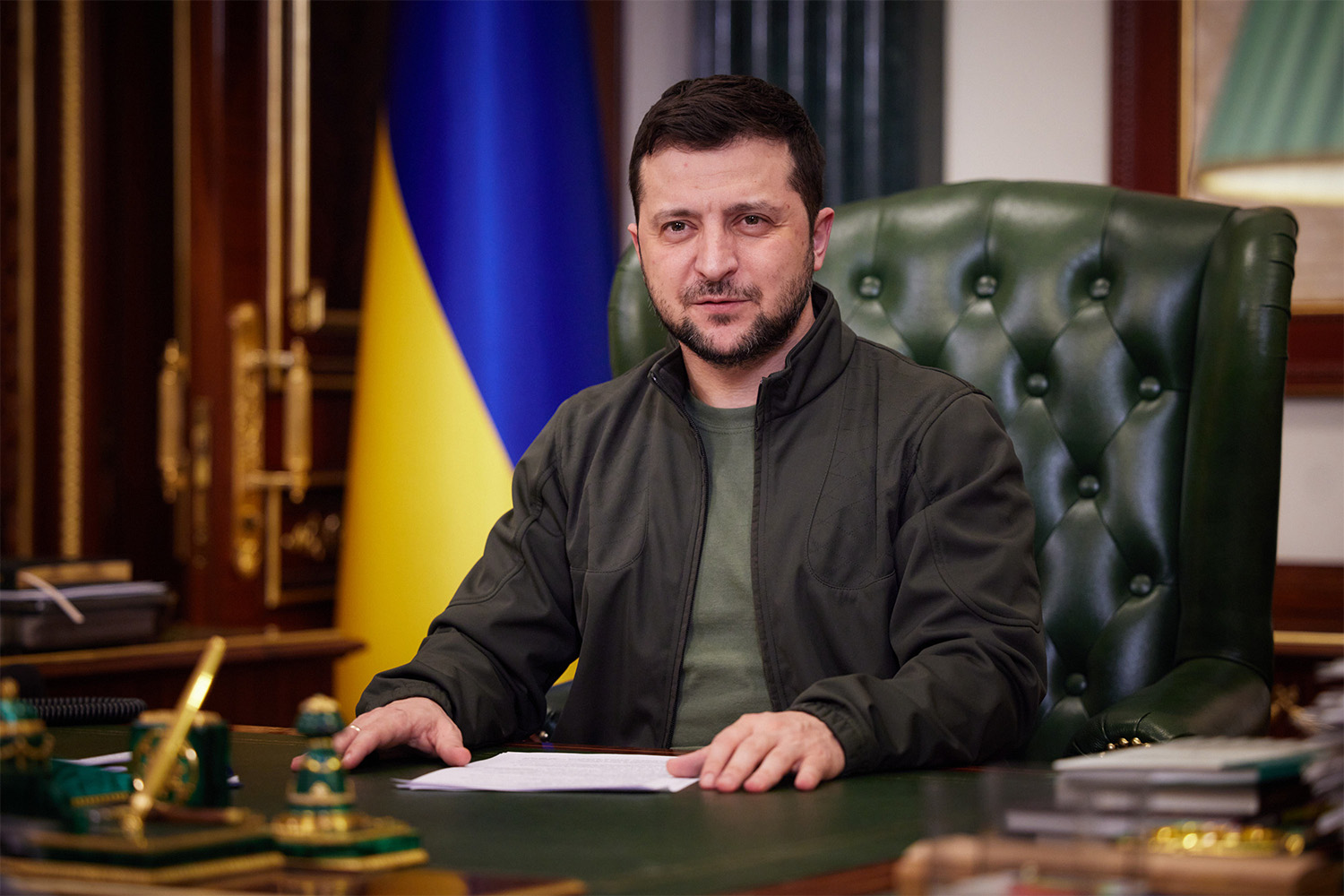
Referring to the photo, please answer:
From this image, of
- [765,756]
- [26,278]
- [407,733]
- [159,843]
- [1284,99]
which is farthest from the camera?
[26,278]

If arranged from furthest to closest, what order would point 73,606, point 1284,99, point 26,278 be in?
point 26,278 → point 73,606 → point 1284,99

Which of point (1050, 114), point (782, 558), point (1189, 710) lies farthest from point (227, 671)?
point (1050, 114)

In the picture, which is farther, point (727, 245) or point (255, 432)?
point (255, 432)

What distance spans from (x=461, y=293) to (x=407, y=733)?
5.27 feet

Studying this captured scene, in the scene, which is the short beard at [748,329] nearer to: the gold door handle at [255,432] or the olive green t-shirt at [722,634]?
the olive green t-shirt at [722,634]

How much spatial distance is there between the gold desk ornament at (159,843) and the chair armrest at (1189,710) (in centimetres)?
93

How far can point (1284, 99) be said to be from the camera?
101cm

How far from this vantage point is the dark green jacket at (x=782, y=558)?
149 cm

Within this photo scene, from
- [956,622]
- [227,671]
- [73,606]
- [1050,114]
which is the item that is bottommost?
[227,671]

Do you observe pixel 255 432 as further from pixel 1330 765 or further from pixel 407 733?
pixel 1330 765

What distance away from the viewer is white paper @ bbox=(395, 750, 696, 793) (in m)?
1.14

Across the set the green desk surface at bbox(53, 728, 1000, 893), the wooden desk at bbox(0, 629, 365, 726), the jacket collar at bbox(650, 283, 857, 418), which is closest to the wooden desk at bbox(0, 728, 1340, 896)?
the green desk surface at bbox(53, 728, 1000, 893)

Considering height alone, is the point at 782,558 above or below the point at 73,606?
above

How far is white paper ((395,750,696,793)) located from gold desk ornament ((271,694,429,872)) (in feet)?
0.88
